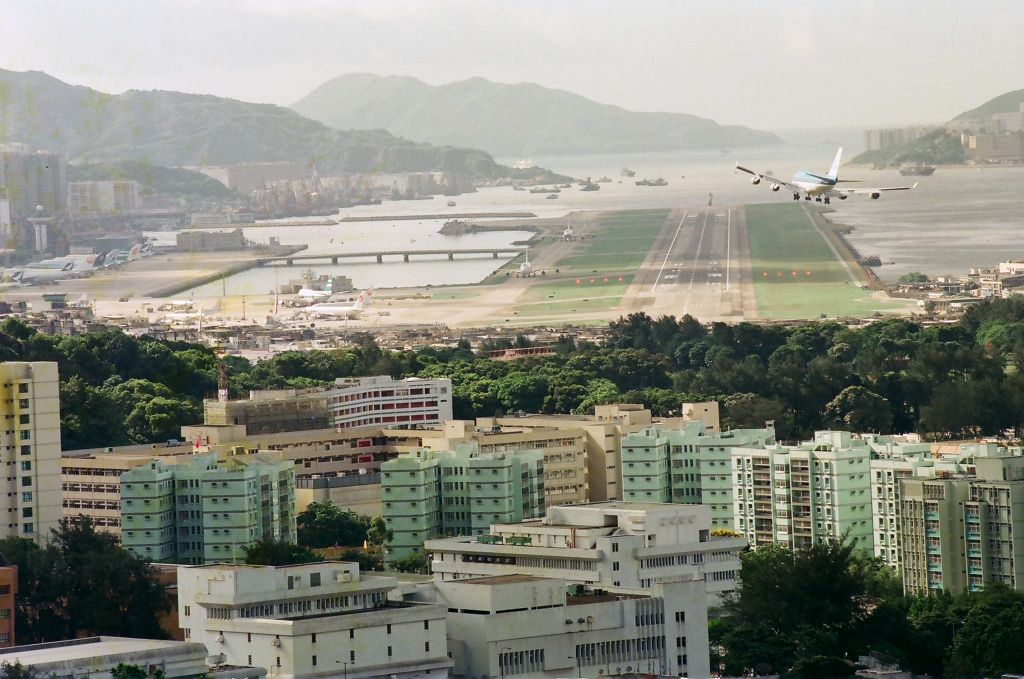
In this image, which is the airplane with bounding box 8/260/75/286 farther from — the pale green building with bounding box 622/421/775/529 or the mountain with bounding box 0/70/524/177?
the pale green building with bounding box 622/421/775/529

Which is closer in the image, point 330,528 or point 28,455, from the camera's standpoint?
point 28,455

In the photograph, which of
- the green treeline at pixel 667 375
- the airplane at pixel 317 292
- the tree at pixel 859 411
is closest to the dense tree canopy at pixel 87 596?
the green treeline at pixel 667 375

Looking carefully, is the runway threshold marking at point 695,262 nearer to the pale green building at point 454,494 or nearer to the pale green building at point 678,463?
the pale green building at point 678,463

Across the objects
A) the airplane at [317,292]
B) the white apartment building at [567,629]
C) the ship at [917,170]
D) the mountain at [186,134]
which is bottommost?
the white apartment building at [567,629]

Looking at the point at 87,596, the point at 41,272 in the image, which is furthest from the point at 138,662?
the point at 41,272

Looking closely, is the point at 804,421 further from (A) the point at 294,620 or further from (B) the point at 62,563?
(A) the point at 294,620

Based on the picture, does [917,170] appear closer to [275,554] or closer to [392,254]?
[392,254]

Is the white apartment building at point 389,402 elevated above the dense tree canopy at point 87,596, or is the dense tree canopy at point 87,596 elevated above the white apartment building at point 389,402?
the white apartment building at point 389,402
